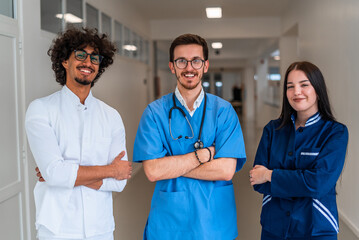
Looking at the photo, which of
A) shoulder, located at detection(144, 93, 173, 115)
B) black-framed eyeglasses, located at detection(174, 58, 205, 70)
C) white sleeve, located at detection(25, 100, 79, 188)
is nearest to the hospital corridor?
black-framed eyeglasses, located at detection(174, 58, 205, 70)

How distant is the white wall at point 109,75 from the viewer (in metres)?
2.82

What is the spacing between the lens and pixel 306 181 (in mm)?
1655

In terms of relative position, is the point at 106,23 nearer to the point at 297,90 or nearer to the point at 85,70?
the point at 85,70

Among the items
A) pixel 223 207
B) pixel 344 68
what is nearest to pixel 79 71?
pixel 223 207

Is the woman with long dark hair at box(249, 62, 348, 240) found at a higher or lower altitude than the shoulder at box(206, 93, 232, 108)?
lower

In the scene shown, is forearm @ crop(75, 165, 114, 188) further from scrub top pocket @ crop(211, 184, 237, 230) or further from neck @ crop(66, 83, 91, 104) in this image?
scrub top pocket @ crop(211, 184, 237, 230)

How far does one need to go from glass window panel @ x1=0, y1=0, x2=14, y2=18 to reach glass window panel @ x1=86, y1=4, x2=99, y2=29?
168 cm

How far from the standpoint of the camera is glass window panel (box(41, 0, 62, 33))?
10.5ft

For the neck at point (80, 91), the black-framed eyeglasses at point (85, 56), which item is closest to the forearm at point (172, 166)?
the neck at point (80, 91)

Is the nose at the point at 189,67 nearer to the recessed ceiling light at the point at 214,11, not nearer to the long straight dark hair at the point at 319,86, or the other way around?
the long straight dark hair at the point at 319,86

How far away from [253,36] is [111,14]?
155 inches

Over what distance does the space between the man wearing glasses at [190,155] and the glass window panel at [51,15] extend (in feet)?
6.00

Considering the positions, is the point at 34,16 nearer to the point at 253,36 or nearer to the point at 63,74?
the point at 63,74

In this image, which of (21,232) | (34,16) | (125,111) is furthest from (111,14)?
(21,232)
